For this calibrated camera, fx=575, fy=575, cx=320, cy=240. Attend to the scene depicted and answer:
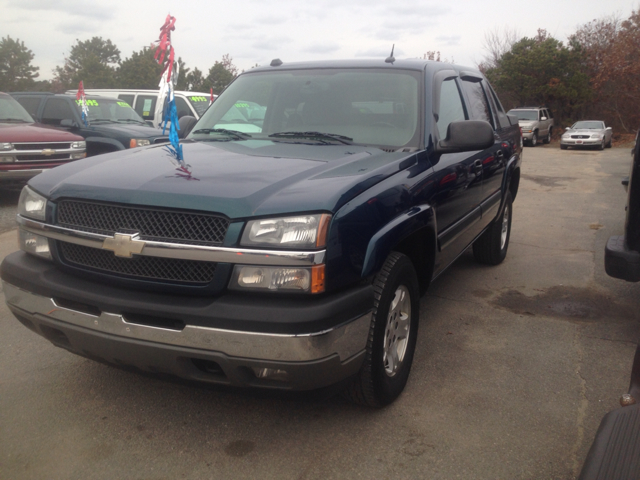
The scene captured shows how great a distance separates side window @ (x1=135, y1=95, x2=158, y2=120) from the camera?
45.5 ft

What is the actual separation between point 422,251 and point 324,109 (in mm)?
1127

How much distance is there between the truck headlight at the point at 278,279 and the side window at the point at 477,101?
2.86m

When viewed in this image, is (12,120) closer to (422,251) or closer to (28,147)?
(28,147)

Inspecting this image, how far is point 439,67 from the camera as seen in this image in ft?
13.5

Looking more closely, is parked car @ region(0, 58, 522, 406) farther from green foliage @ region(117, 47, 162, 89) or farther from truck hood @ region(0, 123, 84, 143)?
green foliage @ region(117, 47, 162, 89)

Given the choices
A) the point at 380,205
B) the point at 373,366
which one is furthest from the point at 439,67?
the point at 373,366

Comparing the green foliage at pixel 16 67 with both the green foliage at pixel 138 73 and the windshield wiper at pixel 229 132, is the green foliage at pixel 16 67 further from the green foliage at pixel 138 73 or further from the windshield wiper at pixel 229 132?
the windshield wiper at pixel 229 132

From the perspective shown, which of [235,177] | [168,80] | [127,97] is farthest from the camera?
[127,97]

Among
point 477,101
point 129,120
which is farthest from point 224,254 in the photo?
point 129,120

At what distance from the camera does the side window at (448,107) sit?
149 inches

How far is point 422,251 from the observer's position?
341cm

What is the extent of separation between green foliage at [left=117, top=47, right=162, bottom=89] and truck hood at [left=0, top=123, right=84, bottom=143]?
46349 mm

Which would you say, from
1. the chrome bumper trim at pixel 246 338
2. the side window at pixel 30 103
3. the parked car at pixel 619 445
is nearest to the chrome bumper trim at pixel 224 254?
the chrome bumper trim at pixel 246 338

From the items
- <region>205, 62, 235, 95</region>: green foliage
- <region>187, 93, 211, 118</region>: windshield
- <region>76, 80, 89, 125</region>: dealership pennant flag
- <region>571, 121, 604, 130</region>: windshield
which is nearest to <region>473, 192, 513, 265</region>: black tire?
<region>76, 80, 89, 125</region>: dealership pennant flag
